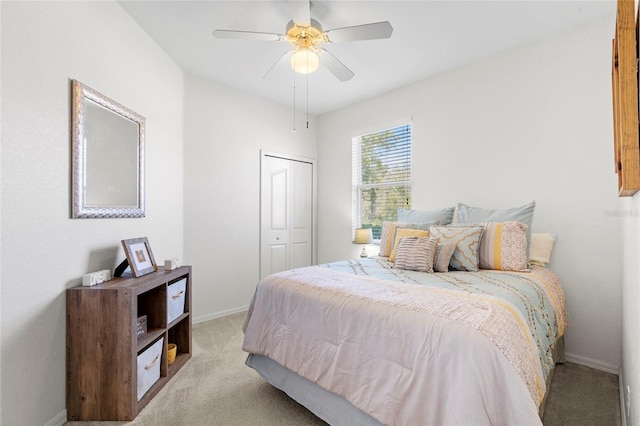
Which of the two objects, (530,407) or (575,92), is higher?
(575,92)

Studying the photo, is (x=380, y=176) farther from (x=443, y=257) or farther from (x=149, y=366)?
(x=149, y=366)

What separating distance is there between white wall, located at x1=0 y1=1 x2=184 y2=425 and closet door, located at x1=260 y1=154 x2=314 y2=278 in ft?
6.16

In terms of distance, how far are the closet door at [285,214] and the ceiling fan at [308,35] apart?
Answer: 72.7 inches

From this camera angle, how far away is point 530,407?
101 centimetres

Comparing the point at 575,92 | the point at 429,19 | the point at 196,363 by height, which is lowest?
the point at 196,363

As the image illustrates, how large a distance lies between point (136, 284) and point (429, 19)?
2.79 meters

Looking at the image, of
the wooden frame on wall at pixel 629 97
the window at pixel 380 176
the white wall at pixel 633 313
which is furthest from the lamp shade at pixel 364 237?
the wooden frame on wall at pixel 629 97

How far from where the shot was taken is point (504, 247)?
2.20m

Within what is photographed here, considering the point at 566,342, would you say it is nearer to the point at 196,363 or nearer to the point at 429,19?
the point at 429,19

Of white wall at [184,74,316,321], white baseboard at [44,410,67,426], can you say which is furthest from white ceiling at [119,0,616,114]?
white baseboard at [44,410,67,426]

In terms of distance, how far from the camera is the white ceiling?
7.12 ft

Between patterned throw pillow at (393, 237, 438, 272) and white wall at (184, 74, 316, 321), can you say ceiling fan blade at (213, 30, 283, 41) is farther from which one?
patterned throw pillow at (393, 237, 438, 272)

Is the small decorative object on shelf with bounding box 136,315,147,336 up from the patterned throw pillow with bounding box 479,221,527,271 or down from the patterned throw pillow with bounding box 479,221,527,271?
down

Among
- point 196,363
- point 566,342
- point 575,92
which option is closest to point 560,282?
point 566,342
